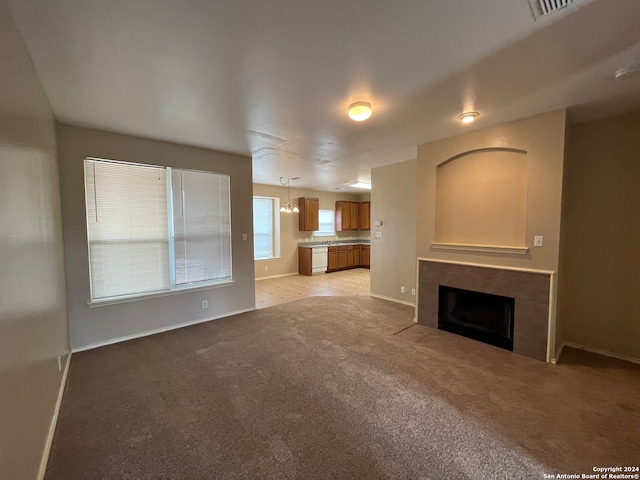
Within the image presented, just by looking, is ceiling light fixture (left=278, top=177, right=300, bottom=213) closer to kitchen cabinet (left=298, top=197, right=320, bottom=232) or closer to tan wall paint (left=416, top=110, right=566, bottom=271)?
kitchen cabinet (left=298, top=197, right=320, bottom=232)

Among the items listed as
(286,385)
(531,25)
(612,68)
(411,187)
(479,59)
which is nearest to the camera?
(531,25)

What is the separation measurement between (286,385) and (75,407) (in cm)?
169

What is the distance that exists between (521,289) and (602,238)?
1.10 m

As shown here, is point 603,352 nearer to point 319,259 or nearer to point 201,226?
point 201,226

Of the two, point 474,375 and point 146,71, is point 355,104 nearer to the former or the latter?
point 146,71

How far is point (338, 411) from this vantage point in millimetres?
2086

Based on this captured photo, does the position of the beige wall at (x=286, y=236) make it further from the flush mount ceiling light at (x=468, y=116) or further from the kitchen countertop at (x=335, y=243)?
the flush mount ceiling light at (x=468, y=116)

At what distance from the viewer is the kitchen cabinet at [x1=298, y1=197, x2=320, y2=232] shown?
8.05 meters

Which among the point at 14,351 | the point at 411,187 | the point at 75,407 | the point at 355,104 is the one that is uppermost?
the point at 355,104

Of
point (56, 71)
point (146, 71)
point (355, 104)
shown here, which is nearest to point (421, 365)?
point (355, 104)

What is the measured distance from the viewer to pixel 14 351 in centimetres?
131

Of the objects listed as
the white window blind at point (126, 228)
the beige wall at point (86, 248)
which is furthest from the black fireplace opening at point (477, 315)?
the white window blind at point (126, 228)

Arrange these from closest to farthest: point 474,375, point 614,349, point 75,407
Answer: point 75,407 → point 474,375 → point 614,349

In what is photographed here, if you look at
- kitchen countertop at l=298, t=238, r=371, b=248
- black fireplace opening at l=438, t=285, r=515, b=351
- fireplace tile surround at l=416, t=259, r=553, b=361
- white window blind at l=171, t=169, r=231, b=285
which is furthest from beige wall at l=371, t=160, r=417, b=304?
kitchen countertop at l=298, t=238, r=371, b=248
